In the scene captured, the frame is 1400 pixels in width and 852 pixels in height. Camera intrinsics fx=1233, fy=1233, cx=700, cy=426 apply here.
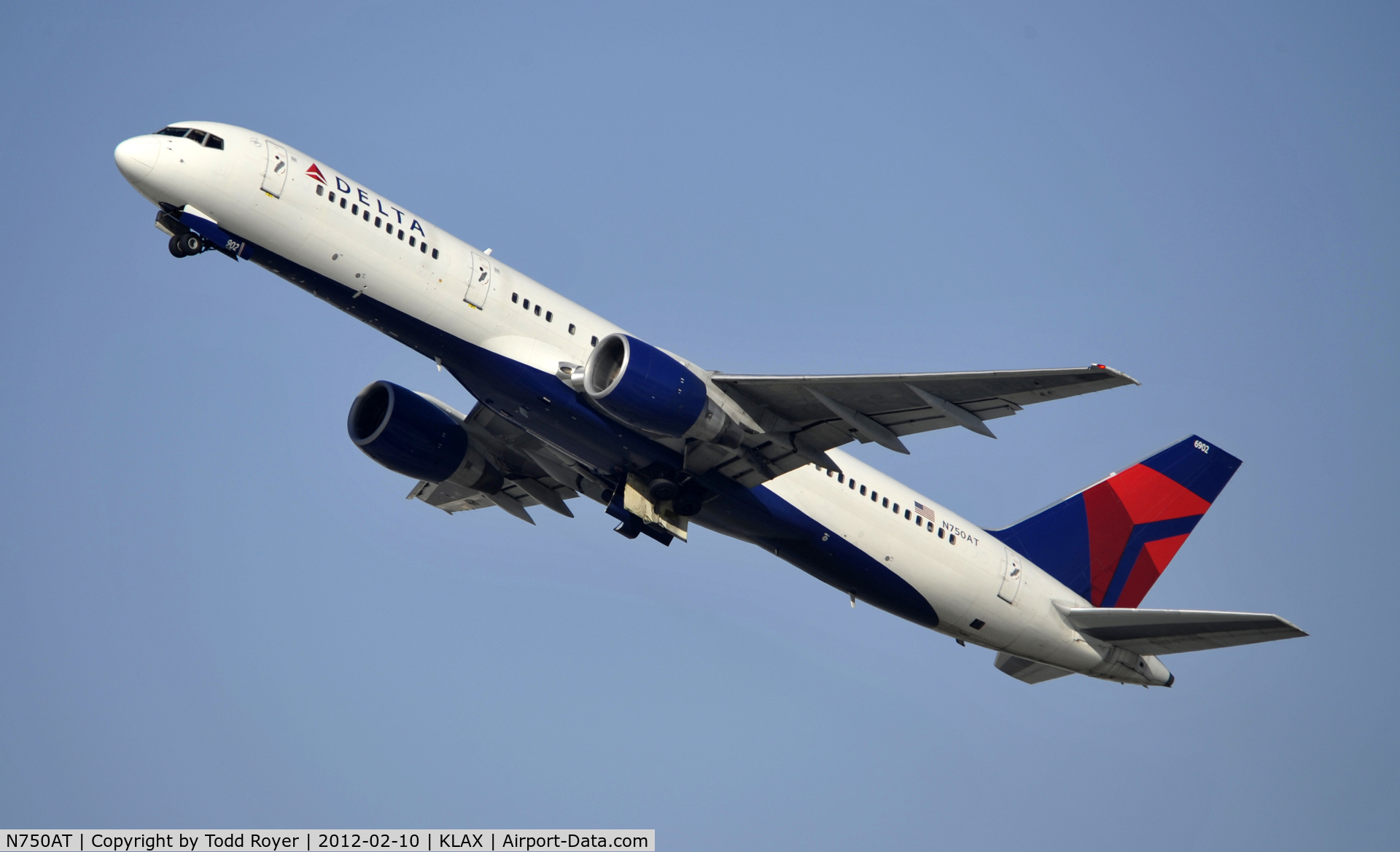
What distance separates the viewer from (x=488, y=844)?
90.1 feet

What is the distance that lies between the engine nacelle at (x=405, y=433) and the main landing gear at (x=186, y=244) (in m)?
7.07

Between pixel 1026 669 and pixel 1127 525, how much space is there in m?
5.20

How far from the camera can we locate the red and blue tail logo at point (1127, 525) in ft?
109

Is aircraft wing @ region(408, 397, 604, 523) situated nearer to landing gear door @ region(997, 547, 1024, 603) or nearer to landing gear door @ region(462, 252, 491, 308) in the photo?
landing gear door @ region(462, 252, 491, 308)

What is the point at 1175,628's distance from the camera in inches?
1148

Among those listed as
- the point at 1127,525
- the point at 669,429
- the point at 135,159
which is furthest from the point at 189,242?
the point at 1127,525

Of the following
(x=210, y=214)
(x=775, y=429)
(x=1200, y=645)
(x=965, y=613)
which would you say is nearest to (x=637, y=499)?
(x=775, y=429)

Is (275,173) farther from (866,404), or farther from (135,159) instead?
(866,404)

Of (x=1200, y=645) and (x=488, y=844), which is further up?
(x=1200, y=645)

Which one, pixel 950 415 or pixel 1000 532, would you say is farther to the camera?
pixel 1000 532

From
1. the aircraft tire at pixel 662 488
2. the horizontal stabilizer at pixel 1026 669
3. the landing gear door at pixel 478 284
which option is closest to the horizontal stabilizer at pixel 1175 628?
the horizontal stabilizer at pixel 1026 669

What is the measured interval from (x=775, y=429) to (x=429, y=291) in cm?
786

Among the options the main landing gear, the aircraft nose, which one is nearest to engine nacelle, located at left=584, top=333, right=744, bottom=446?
the main landing gear

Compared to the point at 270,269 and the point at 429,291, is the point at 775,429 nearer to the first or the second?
the point at 429,291
